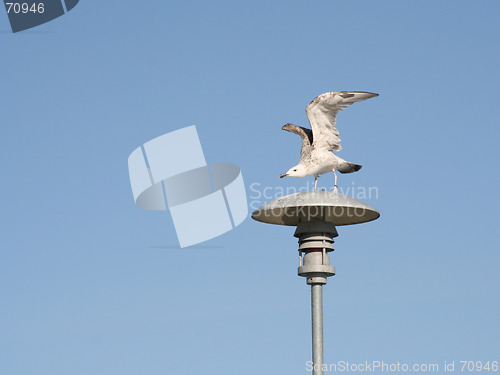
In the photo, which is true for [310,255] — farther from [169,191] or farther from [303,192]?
[169,191]

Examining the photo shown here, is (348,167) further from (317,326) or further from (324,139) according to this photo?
(317,326)

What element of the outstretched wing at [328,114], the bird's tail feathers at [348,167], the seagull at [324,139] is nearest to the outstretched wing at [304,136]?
the seagull at [324,139]

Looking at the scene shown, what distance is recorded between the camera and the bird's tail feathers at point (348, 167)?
889 inches

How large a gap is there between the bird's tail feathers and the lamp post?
1228 millimetres

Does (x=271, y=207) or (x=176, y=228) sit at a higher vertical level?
(x=176, y=228)

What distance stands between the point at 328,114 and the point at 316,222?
9.44 ft

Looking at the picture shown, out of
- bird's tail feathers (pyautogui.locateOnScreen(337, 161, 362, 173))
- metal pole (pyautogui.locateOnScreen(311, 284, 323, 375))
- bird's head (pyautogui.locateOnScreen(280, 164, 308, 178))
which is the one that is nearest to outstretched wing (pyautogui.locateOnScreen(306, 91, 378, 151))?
bird's tail feathers (pyautogui.locateOnScreen(337, 161, 362, 173))

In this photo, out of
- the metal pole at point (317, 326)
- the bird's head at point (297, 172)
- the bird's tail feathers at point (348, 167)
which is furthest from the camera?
the bird's head at point (297, 172)

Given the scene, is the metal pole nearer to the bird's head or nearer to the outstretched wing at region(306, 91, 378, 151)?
the bird's head

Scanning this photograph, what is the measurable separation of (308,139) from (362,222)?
2557 mm

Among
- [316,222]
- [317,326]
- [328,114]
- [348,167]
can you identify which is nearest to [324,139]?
[328,114]

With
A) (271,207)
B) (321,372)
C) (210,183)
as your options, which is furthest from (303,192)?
(210,183)

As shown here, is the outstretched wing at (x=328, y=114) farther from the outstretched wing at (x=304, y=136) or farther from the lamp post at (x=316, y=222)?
the lamp post at (x=316, y=222)

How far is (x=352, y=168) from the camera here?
74.4 feet
